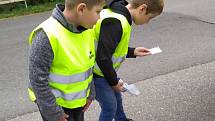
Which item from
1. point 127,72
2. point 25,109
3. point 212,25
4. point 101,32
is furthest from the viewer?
point 212,25

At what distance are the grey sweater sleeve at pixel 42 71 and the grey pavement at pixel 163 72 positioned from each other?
179 cm

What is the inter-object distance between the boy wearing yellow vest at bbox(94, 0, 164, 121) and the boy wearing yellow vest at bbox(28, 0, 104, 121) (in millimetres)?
329

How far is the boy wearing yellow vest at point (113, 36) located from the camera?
9.47ft

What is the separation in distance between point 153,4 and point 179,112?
149cm

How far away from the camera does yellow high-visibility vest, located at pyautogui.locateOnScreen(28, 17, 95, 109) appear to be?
2.32 metres

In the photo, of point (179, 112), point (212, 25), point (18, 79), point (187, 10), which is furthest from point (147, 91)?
point (187, 10)

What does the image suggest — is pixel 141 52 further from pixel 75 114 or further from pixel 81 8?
pixel 81 8

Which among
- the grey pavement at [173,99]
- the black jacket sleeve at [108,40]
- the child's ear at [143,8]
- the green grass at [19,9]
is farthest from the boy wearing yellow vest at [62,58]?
the green grass at [19,9]

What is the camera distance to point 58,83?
2.43 meters

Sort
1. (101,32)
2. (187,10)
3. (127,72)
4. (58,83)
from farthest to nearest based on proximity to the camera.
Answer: (187,10)
(127,72)
(101,32)
(58,83)

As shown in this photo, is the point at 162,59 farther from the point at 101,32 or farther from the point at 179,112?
the point at 101,32

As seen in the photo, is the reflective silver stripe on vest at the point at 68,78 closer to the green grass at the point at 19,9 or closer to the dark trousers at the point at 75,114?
the dark trousers at the point at 75,114

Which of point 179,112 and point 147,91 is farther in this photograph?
point 147,91

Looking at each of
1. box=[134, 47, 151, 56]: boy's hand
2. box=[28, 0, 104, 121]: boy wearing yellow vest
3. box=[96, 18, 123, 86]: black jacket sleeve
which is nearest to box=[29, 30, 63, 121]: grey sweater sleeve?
box=[28, 0, 104, 121]: boy wearing yellow vest
